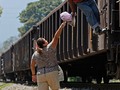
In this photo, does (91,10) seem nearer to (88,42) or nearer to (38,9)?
(88,42)

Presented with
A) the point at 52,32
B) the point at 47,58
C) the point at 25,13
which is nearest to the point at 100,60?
the point at 52,32

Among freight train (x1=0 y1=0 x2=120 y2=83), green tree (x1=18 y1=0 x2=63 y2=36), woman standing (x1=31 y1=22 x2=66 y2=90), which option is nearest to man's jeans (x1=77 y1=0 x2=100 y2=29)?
woman standing (x1=31 y1=22 x2=66 y2=90)

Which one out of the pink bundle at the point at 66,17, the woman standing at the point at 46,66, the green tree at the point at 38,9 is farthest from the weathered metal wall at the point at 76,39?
the green tree at the point at 38,9

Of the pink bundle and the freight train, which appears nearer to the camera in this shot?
the pink bundle

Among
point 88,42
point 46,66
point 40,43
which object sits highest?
point 88,42

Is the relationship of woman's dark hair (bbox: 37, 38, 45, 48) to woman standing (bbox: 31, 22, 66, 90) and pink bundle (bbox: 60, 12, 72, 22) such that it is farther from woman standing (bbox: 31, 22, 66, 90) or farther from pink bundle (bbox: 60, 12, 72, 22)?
pink bundle (bbox: 60, 12, 72, 22)

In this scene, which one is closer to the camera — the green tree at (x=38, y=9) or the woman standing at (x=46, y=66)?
the woman standing at (x=46, y=66)

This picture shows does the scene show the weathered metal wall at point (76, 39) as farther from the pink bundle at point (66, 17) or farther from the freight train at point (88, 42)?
the pink bundle at point (66, 17)

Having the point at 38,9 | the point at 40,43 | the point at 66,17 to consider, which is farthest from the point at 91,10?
the point at 38,9

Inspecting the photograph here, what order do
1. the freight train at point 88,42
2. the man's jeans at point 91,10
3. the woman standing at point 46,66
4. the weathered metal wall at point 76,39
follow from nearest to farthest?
the man's jeans at point 91,10, the woman standing at point 46,66, the freight train at point 88,42, the weathered metal wall at point 76,39

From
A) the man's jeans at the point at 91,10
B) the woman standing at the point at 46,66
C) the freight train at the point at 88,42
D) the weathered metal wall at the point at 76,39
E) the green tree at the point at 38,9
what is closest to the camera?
the man's jeans at the point at 91,10

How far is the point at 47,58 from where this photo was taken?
294 inches

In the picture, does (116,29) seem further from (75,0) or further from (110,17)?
(75,0)

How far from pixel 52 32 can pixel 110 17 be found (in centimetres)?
751
